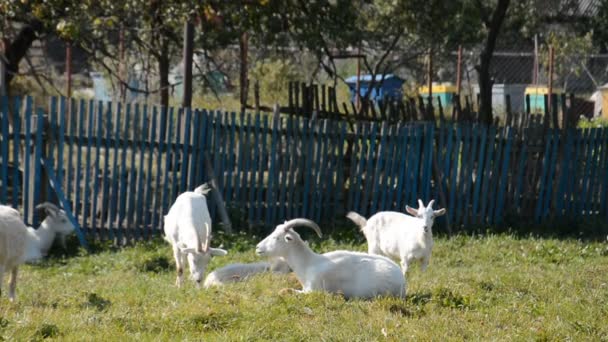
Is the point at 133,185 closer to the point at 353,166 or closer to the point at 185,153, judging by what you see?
the point at 185,153

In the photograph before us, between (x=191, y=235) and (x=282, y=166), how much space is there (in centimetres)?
349

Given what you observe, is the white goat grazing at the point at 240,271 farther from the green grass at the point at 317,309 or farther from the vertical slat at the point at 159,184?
the vertical slat at the point at 159,184

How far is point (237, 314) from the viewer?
246 inches

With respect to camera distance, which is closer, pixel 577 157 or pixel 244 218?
pixel 244 218

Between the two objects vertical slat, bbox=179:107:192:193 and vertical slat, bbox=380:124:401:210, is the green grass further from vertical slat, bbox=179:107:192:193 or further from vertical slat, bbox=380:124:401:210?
vertical slat, bbox=380:124:401:210

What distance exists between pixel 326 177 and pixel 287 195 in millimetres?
593

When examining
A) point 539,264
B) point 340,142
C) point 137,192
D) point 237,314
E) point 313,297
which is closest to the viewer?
point 237,314

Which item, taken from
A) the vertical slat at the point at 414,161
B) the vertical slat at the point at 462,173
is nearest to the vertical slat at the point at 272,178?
the vertical slat at the point at 414,161

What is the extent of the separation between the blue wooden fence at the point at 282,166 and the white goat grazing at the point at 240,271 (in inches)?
117

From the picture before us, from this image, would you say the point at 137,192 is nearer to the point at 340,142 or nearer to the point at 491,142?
the point at 340,142

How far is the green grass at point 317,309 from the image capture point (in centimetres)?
586

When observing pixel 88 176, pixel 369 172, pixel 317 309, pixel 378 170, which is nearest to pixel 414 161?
pixel 378 170

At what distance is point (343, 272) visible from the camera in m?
7.21

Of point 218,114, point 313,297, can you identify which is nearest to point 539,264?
point 313,297
